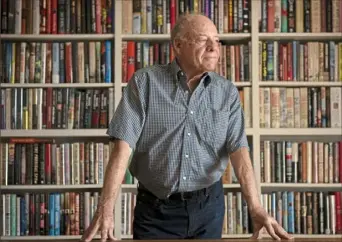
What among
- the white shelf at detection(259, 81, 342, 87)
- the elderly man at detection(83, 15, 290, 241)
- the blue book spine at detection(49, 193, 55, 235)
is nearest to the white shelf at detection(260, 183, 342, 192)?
the white shelf at detection(259, 81, 342, 87)

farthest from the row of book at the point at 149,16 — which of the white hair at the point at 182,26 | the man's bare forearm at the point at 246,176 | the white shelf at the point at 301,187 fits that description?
the man's bare forearm at the point at 246,176

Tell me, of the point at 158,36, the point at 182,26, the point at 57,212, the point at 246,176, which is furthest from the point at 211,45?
the point at 57,212

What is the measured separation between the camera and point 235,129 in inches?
78.6

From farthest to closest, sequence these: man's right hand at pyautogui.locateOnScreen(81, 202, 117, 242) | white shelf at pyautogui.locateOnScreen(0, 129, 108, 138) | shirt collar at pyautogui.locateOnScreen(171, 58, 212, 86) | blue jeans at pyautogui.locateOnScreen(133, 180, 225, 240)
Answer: white shelf at pyautogui.locateOnScreen(0, 129, 108, 138) → shirt collar at pyautogui.locateOnScreen(171, 58, 212, 86) → blue jeans at pyautogui.locateOnScreen(133, 180, 225, 240) → man's right hand at pyautogui.locateOnScreen(81, 202, 117, 242)

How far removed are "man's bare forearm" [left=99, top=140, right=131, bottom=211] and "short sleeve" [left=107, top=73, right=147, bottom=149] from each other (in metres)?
0.03

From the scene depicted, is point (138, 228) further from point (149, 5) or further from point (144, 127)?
point (149, 5)

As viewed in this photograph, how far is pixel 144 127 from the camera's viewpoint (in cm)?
196

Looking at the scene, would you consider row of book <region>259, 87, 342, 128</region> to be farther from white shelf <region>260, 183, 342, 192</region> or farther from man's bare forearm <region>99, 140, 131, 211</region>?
man's bare forearm <region>99, 140, 131, 211</region>

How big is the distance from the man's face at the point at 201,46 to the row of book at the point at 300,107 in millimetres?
1340

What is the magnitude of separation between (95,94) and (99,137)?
242 millimetres

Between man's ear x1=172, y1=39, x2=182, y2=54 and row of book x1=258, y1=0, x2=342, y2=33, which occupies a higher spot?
row of book x1=258, y1=0, x2=342, y2=33

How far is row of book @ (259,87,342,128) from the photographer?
→ 3250 millimetres

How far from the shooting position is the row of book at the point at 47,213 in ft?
10.6

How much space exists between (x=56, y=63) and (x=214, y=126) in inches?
60.1
